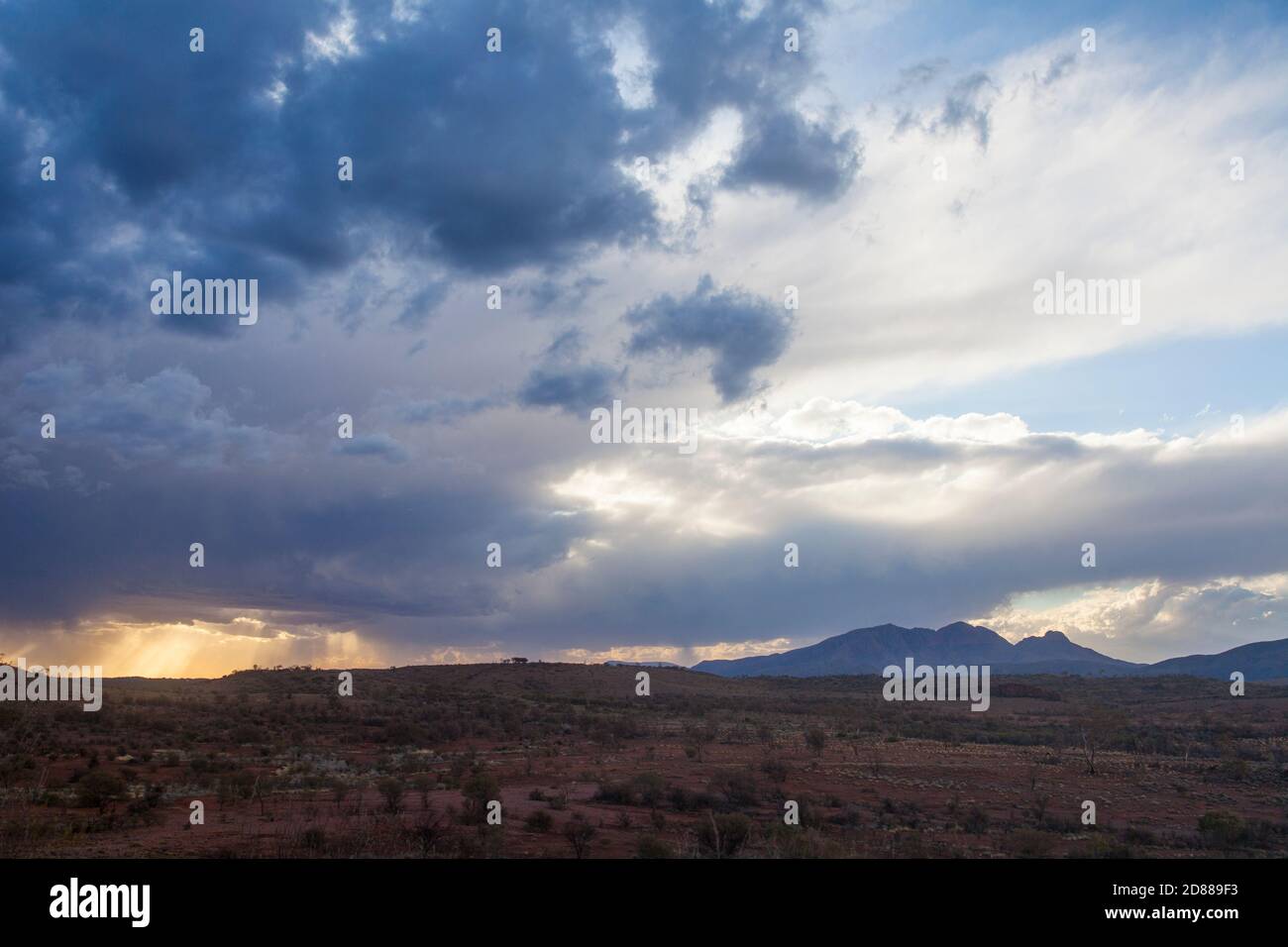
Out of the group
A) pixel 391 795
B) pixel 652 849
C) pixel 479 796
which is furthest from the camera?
pixel 479 796

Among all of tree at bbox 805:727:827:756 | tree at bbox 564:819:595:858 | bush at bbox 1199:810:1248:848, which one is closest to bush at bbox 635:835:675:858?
tree at bbox 564:819:595:858

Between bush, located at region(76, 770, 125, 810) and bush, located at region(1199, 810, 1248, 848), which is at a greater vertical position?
bush, located at region(76, 770, 125, 810)

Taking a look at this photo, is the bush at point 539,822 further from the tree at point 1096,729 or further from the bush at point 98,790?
the tree at point 1096,729

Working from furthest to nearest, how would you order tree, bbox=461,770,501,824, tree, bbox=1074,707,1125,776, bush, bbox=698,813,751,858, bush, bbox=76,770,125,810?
tree, bbox=1074,707,1125,776 < bush, bbox=76,770,125,810 < tree, bbox=461,770,501,824 < bush, bbox=698,813,751,858

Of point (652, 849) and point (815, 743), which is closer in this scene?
point (652, 849)

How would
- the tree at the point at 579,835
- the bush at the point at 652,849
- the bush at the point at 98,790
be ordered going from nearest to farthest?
the bush at the point at 652,849
the tree at the point at 579,835
the bush at the point at 98,790

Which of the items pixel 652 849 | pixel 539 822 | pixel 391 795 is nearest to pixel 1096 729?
pixel 539 822

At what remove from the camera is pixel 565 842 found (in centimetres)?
1850

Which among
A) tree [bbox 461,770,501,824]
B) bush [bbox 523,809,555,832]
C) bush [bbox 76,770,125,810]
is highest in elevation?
bush [bbox 76,770,125,810]

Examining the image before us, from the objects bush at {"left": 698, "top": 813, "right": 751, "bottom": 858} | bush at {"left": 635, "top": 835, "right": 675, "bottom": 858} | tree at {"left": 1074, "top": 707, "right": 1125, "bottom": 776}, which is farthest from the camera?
tree at {"left": 1074, "top": 707, "right": 1125, "bottom": 776}

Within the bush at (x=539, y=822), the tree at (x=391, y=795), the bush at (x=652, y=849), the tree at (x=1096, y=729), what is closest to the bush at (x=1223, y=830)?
the tree at (x=1096, y=729)

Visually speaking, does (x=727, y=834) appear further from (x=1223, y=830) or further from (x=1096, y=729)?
(x=1096, y=729)

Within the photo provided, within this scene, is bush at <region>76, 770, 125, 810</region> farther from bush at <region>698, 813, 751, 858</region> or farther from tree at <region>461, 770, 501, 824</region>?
bush at <region>698, 813, 751, 858</region>
